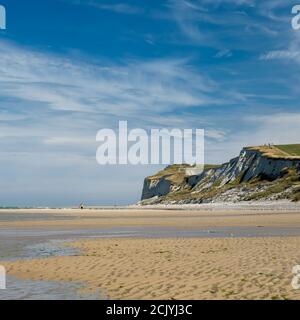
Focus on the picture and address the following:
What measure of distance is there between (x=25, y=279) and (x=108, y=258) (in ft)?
18.3


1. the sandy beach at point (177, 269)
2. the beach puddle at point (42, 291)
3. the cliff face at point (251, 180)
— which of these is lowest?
the beach puddle at point (42, 291)

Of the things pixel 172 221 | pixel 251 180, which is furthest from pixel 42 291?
pixel 251 180

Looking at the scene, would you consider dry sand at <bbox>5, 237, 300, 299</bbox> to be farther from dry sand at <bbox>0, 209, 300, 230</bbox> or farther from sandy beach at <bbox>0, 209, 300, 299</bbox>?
dry sand at <bbox>0, 209, 300, 230</bbox>

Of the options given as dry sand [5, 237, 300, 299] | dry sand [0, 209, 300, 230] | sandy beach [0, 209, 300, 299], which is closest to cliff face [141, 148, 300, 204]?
dry sand [0, 209, 300, 230]

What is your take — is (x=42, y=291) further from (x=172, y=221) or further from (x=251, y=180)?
(x=251, y=180)

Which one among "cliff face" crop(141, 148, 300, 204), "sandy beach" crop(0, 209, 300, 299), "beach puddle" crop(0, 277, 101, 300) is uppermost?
"cliff face" crop(141, 148, 300, 204)

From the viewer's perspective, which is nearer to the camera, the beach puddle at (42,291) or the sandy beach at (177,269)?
the beach puddle at (42,291)

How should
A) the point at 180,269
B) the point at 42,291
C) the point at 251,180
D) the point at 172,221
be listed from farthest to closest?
the point at 251,180 < the point at 172,221 < the point at 180,269 < the point at 42,291

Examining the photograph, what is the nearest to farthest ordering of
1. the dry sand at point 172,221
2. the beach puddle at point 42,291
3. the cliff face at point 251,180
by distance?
1. the beach puddle at point 42,291
2. the dry sand at point 172,221
3. the cliff face at point 251,180

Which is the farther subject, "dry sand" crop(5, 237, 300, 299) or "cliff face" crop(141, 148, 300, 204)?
"cliff face" crop(141, 148, 300, 204)

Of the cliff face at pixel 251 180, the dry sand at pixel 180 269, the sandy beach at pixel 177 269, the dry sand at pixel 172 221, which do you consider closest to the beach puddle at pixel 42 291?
the sandy beach at pixel 177 269

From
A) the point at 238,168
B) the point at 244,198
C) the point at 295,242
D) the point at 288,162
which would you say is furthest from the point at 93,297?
the point at 238,168

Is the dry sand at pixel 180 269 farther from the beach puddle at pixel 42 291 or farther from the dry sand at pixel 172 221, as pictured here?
the dry sand at pixel 172 221
